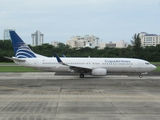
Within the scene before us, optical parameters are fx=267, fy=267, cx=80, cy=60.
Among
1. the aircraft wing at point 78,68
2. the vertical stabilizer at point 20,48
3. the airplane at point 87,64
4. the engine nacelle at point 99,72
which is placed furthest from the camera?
the vertical stabilizer at point 20,48

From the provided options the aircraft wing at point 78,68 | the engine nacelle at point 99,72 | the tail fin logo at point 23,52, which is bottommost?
the engine nacelle at point 99,72

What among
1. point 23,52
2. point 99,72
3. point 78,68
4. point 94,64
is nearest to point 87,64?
point 94,64

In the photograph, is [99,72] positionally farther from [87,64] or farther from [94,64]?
[87,64]

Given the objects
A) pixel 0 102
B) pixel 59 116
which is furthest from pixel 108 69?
pixel 59 116

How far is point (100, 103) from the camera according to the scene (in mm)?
14148

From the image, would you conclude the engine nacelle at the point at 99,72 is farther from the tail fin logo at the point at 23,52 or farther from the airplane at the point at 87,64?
the tail fin logo at the point at 23,52

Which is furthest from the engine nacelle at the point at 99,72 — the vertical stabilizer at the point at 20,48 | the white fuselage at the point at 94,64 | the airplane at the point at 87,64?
the vertical stabilizer at the point at 20,48

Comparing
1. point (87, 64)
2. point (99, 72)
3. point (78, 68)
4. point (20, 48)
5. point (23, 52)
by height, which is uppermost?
point (20, 48)

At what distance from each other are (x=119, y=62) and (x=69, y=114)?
23.2m

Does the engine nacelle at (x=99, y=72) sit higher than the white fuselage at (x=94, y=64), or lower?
lower

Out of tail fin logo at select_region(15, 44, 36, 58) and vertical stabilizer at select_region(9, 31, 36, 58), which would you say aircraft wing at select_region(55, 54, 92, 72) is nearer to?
vertical stabilizer at select_region(9, 31, 36, 58)

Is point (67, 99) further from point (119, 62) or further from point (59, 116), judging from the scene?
point (119, 62)

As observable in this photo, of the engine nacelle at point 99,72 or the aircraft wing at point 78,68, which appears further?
the engine nacelle at point 99,72

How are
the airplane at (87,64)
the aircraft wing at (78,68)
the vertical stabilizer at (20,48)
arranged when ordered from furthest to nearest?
the vertical stabilizer at (20,48) → the airplane at (87,64) → the aircraft wing at (78,68)
